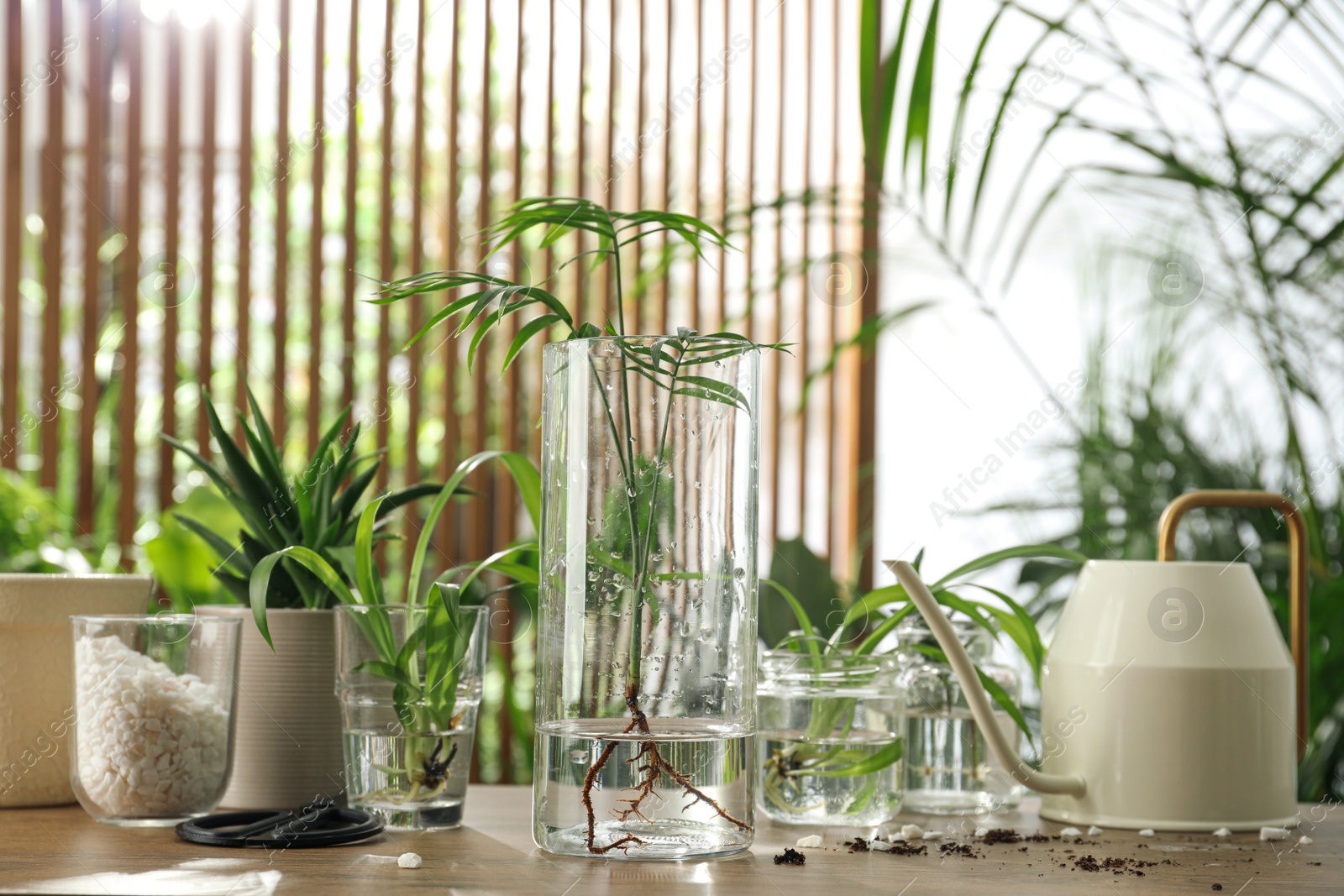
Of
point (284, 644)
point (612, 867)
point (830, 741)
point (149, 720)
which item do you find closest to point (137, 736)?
point (149, 720)

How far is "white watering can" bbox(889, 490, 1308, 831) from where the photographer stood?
0.74 metres

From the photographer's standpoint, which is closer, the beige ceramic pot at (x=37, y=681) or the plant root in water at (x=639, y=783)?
the plant root in water at (x=639, y=783)

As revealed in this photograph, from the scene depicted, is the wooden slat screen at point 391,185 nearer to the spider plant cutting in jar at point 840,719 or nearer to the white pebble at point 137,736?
the spider plant cutting in jar at point 840,719

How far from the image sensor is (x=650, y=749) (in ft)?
2.06

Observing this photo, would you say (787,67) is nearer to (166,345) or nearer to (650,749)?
(166,345)

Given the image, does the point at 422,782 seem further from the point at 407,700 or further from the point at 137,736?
the point at 137,736

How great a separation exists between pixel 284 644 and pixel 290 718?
5 cm

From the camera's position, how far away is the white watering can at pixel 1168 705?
2.43 ft

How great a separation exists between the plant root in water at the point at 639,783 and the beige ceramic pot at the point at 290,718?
0.25m

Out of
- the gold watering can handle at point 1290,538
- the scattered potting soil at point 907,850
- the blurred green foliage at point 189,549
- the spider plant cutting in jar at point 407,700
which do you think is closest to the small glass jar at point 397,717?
the spider plant cutting in jar at point 407,700

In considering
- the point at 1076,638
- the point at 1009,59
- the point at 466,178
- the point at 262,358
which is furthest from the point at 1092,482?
the point at 262,358

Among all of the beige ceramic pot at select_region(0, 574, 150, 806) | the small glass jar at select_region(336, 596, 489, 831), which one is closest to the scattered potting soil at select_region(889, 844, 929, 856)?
the small glass jar at select_region(336, 596, 489, 831)

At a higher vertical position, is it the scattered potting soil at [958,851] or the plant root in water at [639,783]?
the plant root in water at [639,783]

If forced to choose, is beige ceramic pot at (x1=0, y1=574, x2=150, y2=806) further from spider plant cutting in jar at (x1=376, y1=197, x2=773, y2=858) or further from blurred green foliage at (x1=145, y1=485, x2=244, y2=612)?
blurred green foliage at (x1=145, y1=485, x2=244, y2=612)
